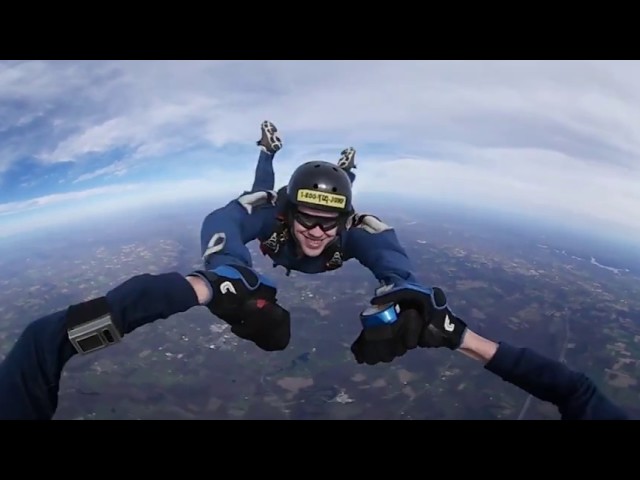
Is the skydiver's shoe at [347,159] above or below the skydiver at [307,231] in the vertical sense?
above

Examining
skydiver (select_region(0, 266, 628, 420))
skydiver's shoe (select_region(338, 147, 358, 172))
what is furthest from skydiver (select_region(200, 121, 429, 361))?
skydiver's shoe (select_region(338, 147, 358, 172))

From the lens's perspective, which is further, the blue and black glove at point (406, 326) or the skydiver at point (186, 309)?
the blue and black glove at point (406, 326)

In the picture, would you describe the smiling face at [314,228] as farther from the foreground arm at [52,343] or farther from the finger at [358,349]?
the foreground arm at [52,343]

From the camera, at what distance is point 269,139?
Result: 23.2 ft

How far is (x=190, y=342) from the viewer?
50531 mm

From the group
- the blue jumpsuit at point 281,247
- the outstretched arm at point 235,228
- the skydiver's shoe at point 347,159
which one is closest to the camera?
the outstretched arm at point 235,228

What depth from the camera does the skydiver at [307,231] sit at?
3816 mm

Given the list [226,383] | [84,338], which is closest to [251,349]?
[226,383]

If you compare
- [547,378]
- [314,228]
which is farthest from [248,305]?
[547,378]

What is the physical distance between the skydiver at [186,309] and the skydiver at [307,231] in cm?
27

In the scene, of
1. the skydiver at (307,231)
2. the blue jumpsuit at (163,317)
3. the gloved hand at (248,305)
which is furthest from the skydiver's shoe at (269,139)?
the gloved hand at (248,305)

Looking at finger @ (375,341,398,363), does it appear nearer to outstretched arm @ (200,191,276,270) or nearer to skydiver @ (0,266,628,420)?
skydiver @ (0,266,628,420)

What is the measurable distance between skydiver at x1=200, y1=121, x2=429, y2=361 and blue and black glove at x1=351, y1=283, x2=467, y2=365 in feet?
0.63

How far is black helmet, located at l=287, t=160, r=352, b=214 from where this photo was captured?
424 centimetres
